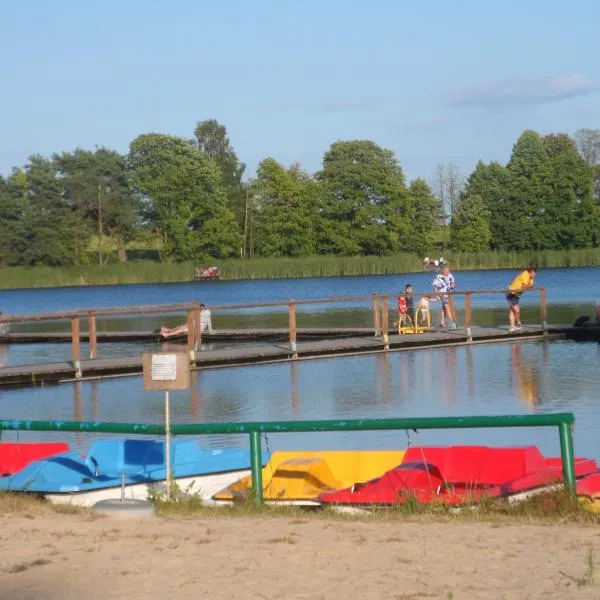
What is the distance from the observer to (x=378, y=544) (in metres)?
7.88

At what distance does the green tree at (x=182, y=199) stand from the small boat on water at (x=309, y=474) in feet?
265

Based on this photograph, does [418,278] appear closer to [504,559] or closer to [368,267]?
[368,267]

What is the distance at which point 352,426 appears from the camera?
895 cm

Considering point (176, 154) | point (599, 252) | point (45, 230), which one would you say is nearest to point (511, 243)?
point (599, 252)

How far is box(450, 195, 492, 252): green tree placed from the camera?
93.9 metres

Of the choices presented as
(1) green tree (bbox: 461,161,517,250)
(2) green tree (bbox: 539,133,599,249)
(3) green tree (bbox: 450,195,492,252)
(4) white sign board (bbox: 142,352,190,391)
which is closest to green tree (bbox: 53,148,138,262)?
(3) green tree (bbox: 450,195,492,252)

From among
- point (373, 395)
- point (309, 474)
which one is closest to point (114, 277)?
point (373, 395)

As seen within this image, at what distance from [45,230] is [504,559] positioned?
273 ft

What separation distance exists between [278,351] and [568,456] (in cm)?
1718

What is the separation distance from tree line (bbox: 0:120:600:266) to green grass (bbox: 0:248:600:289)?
4440mm

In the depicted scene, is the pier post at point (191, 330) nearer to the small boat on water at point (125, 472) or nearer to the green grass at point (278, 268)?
the small boat on water at point (125, 472)

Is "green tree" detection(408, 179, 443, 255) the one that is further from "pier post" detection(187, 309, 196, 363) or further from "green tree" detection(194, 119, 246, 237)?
"pier post" detection(187, 309, 196, 363)

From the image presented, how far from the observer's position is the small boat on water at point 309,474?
32.0 feet

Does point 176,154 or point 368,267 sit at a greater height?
point 176,154
